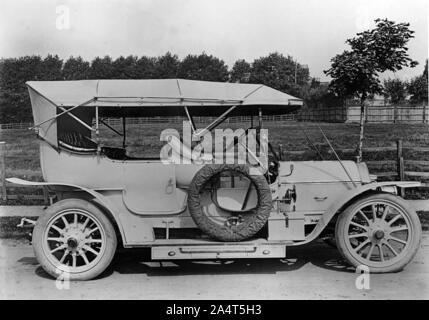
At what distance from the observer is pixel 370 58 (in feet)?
31.5

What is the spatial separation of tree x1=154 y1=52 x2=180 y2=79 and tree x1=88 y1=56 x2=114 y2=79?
6.09 metres

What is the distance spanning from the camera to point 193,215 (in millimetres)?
5531

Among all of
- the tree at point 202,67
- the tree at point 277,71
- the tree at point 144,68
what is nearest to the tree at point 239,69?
the tree at point 277,71

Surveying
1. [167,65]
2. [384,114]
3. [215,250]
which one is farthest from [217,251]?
[167,65]

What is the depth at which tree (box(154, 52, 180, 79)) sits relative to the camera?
67500mm

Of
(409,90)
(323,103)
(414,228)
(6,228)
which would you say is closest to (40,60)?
(323,103)

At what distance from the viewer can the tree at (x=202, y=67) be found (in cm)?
6569

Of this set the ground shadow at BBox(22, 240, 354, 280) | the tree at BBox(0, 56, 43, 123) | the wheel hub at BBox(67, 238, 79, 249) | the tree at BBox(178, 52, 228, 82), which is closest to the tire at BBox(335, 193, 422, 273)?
the ground shadow at BBox(22, 240, 354, 280)

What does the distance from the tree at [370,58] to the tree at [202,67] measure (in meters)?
55.9

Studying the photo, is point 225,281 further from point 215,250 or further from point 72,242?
point 72,242

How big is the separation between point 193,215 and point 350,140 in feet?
47.5

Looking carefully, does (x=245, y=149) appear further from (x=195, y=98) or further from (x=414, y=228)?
(x=414, y=228)

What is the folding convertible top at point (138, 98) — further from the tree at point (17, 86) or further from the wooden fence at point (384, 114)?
the tree at point (17, 86)

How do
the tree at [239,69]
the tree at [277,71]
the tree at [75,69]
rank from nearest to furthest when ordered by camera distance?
the tree at [277,71], the tree at [75,69], the tree at [239,69]
